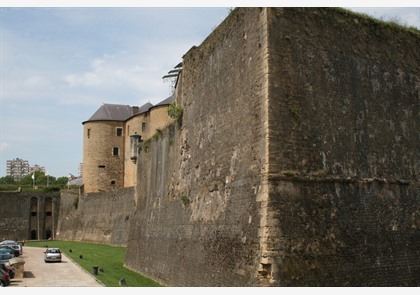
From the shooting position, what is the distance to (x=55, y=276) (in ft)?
72.9

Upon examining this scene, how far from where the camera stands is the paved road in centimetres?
1924

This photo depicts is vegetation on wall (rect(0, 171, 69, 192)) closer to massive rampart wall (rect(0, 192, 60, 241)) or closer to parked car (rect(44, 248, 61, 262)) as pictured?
massive rampart wall (rect(0, 192, 60, 241))

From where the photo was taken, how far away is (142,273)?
71.6 ft

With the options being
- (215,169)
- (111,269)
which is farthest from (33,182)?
(215,169)

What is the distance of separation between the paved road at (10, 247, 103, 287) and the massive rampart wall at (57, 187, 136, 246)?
32.1 ft

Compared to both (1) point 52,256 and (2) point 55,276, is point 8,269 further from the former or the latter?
(1) point 52,256

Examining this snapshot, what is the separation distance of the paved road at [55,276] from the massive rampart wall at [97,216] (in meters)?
9.79

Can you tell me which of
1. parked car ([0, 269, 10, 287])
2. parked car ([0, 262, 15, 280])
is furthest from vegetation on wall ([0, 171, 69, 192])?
parked car ([0, 269, 10, 287])

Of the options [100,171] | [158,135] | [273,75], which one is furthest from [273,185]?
[100,171]

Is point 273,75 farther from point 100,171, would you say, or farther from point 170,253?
point 100,171

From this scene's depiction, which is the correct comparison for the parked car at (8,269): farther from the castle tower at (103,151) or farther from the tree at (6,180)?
the tree at (6,180)

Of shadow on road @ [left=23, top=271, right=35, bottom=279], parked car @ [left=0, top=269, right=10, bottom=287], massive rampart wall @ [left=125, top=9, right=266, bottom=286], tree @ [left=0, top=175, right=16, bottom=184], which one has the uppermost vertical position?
tree @ [left=0, top=175, right=16, bottom=184]

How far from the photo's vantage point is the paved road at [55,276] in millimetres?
19237

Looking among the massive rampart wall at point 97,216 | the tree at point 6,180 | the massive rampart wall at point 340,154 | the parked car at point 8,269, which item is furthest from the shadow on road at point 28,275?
the tree at point 6,180
